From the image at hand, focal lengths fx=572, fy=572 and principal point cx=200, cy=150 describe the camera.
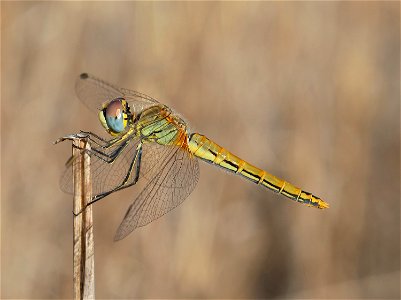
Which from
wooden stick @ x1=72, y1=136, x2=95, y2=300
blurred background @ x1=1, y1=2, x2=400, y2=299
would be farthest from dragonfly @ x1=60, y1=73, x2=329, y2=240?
blurred background @ x1=1, y1=2, x2=400, y2=299

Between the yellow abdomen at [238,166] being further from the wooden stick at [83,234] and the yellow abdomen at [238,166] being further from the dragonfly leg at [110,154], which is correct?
the wooden stick at [83,234]

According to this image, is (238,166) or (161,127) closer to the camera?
(161,127)

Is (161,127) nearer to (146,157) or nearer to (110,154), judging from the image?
(146,157)

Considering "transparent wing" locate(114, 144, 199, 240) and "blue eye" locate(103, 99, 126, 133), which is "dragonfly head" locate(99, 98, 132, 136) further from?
"transparent wing" locate(114, 144, 199, 240)

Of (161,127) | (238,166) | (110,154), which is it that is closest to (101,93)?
(161,127)

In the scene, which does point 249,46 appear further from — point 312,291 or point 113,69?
point 312,291

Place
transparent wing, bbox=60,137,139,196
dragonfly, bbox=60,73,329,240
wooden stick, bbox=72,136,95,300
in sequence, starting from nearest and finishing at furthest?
wooden stick, bbox=72,136,95,300, transparent wing, bbox=60,137,139,196, dragonfly, bbox=60,73,329,240
